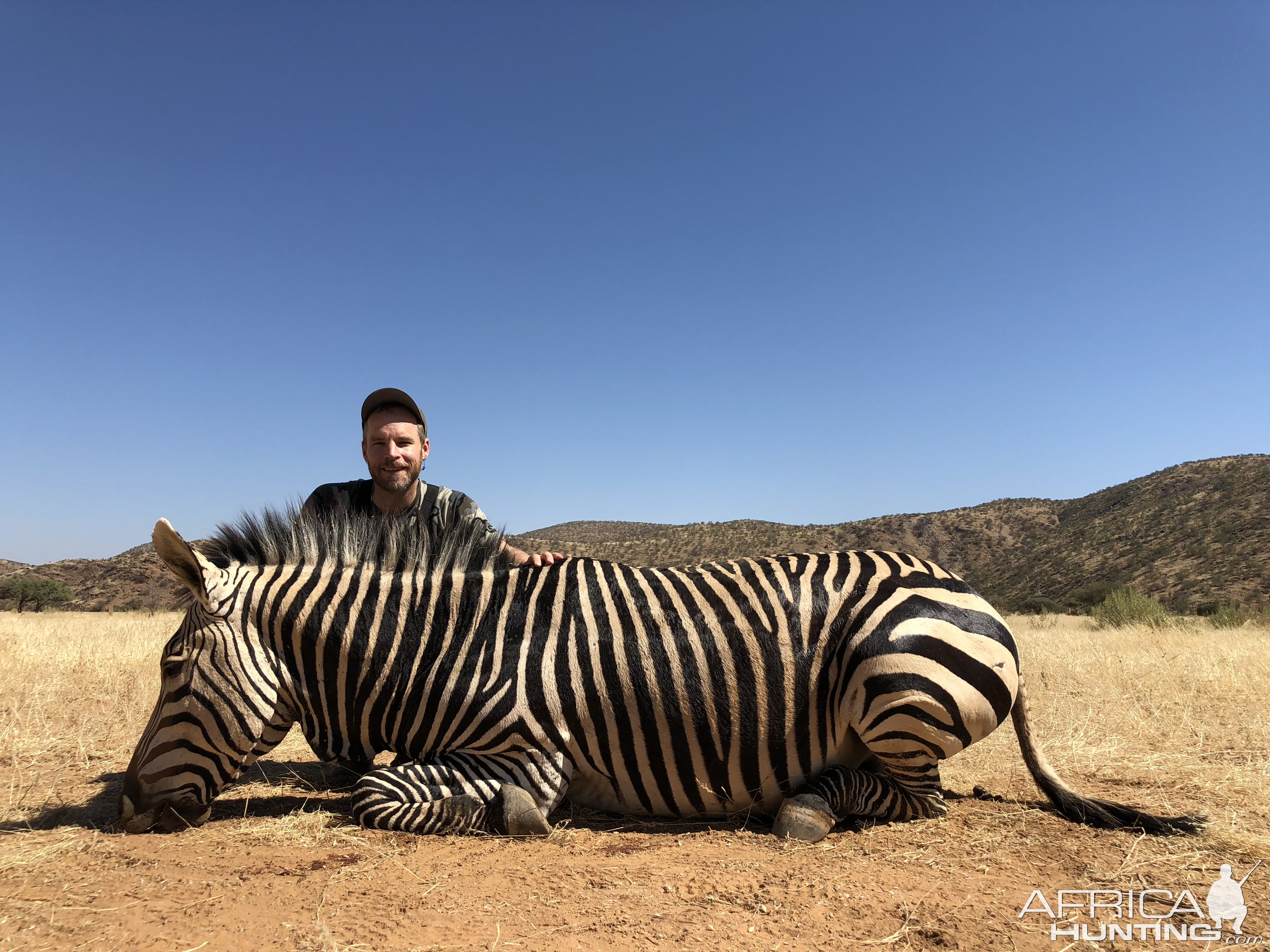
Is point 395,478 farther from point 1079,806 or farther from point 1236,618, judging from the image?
point 1236,618

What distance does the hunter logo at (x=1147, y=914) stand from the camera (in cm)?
252

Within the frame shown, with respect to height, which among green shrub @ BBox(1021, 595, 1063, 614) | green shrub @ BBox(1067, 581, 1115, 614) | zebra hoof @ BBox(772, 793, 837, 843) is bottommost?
green shrub @ BBox(1021, 595, 1063, 614)

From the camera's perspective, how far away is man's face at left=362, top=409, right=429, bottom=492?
4.95 metres

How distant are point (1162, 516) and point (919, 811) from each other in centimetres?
4198

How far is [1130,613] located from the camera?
52.6ft

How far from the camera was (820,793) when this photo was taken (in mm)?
3574

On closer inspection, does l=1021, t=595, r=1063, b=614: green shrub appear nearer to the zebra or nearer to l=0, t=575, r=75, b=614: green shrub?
the zebra

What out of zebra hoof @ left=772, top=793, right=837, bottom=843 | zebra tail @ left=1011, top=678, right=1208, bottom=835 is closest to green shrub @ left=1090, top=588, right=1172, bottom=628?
zebra tail @ left=1011, top=678, right=1208, bottom=835

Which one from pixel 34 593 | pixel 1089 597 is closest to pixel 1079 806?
pixel 1089 597

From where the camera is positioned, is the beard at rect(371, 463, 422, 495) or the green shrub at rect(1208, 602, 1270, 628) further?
the green shrub at rect(1208, 602, 1270, 628)

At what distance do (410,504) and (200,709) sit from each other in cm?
212

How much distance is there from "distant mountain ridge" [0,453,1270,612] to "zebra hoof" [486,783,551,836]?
20.1 meters

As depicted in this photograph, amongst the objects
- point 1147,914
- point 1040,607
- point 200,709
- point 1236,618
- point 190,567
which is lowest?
point 1040,607

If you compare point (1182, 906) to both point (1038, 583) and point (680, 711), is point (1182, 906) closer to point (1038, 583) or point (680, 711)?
point (680, 711)
